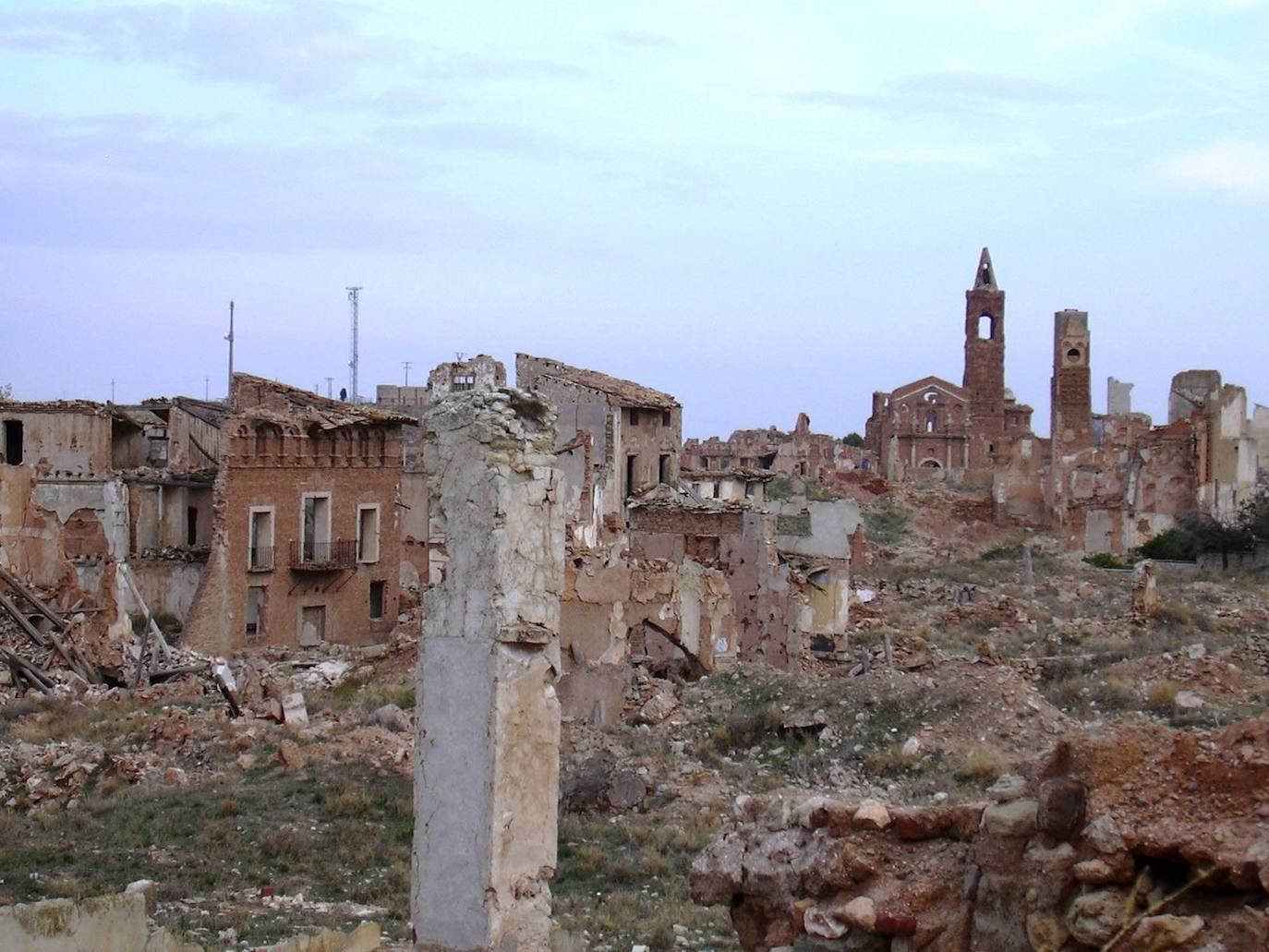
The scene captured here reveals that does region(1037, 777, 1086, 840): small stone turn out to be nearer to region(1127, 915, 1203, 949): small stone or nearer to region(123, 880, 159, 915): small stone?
region(1127, 915, 1203, 949): small stone

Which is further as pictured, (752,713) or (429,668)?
(752,713)

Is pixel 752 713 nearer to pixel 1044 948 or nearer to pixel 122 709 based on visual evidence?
pixel 122 709

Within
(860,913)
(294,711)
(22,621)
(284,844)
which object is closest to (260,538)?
(22,621)

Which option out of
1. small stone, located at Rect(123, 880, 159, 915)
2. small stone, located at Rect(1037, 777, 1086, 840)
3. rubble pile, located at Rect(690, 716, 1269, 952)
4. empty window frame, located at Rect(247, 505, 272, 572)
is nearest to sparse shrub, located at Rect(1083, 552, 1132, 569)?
empty window frame, located at Rect(247, 505, 272, 572)

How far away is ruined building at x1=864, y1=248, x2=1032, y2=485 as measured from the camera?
65438mm

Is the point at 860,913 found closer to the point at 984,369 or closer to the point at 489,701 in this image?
the point at 489,701

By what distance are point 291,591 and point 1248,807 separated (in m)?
25.0

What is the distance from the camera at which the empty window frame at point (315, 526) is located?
3030 centimetres

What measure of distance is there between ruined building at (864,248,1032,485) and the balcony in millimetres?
37349

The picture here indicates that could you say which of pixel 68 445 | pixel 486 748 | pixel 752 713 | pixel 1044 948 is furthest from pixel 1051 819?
pixel 68 445

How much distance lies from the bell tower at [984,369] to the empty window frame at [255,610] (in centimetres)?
4090

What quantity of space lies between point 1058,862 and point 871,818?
1.29 m

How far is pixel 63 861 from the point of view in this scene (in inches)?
526

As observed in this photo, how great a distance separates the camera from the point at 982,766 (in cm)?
1578
